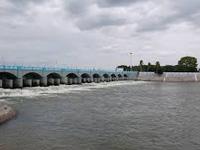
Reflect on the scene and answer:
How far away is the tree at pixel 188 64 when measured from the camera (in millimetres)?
165050

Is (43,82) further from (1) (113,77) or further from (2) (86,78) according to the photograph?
(1) (113,77)

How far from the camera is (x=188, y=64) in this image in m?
176

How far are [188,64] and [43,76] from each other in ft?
410

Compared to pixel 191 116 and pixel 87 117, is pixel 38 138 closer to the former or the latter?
pixel 87 117

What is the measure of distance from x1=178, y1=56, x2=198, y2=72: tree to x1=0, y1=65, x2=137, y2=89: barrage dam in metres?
58.7

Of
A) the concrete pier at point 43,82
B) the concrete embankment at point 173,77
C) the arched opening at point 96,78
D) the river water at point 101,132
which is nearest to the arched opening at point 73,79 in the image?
the concrete pier at point 43,82

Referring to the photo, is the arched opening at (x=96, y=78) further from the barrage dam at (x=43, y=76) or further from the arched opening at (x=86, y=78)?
the arched opening at (x=86, y=78)

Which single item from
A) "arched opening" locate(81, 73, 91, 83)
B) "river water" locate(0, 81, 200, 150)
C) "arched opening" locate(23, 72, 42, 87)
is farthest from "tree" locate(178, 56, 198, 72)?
"river water" locate(0, 81, 200, 150)

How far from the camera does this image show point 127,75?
5782 inches

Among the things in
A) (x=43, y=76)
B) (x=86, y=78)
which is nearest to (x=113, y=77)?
(x=86, y=78)

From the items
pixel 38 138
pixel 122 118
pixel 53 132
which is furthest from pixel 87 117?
pixel 38 138

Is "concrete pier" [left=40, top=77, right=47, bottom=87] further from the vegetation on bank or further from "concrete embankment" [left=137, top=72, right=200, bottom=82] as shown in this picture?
the vegetation on bank

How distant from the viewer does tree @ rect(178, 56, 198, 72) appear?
165050 mm

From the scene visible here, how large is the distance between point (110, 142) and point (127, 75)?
130981 mm
